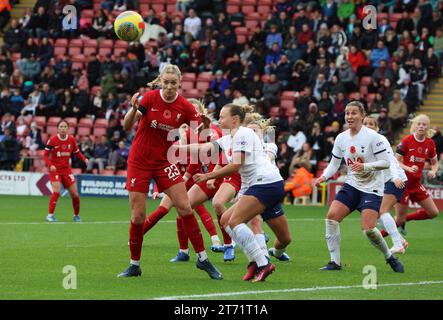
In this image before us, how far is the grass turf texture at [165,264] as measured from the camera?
1042 centimetres

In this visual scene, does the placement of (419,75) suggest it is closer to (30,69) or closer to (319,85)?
A: (319,85)

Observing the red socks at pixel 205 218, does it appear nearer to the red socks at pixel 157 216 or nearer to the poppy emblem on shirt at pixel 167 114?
the red socks at pixel 157 216

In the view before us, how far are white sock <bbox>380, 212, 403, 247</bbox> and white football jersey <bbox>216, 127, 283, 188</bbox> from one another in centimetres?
366

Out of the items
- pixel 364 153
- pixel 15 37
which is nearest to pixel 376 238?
pixel 364 153

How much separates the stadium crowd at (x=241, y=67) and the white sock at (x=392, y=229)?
12546 millimetres

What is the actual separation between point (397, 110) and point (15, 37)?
16.0 metres

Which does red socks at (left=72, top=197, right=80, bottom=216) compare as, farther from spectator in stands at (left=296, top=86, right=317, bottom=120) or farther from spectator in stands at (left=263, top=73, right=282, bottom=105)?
spectator in stands at (left=263, top=73, right=282, bottom=105)

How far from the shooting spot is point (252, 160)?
1165cm

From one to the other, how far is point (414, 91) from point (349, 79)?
1967 millimetres

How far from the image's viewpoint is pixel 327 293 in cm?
1044

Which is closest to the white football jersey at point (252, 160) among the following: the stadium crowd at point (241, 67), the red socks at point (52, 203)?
the red socks at point (52, 203)

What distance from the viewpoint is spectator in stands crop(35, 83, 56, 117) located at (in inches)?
1346

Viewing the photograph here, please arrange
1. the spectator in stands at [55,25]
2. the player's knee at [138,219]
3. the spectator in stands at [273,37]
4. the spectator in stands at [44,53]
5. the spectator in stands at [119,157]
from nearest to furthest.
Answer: the player's knee at [138,219] < the spectator in stands at [119,157] < the spectator in stands at [273,37] < the spectator in stands at [44,53] < the spectator in stands at [55,25]

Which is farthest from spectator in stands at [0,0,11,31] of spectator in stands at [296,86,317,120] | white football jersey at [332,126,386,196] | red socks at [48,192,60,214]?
white football jersey at [332,126,386,196]
